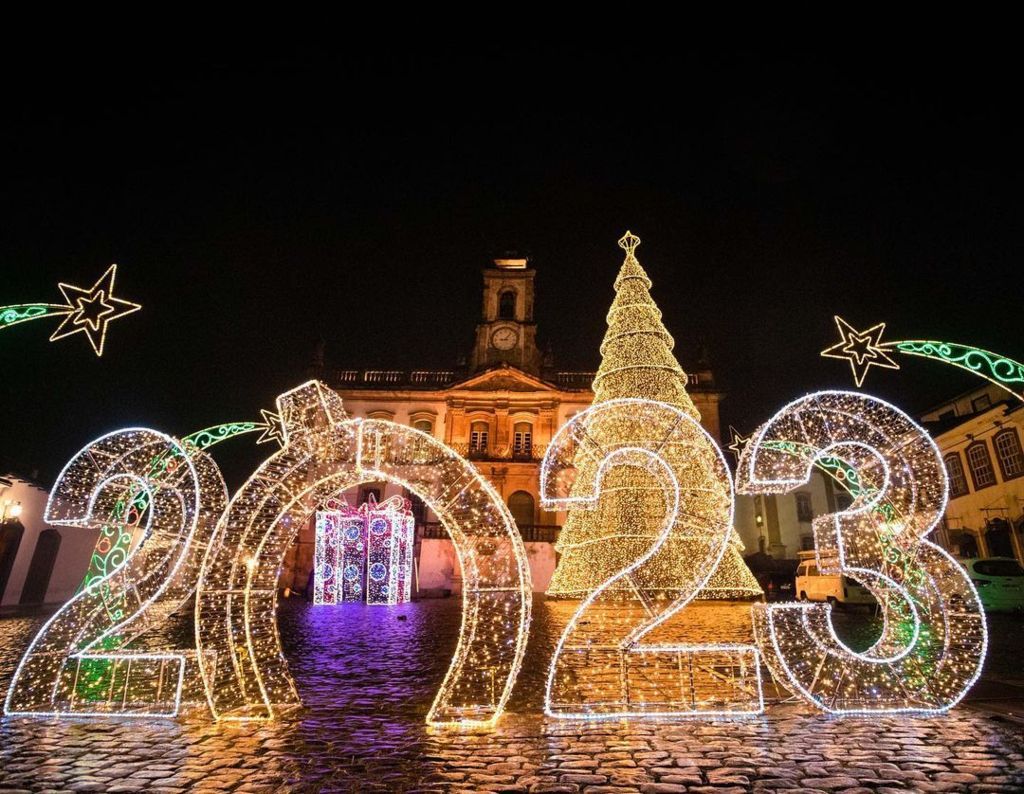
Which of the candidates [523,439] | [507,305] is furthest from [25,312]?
[507,305]

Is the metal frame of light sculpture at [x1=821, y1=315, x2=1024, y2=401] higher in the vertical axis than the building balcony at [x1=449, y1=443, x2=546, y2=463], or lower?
lower

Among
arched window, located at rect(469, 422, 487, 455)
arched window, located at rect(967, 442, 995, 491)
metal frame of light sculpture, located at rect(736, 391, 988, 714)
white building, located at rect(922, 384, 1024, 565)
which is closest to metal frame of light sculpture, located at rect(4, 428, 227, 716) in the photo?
metal frame of light sculpture, located at rect(736, 391, 988, 714)

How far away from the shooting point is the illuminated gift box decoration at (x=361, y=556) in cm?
1936

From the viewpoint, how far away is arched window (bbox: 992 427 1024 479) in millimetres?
20145

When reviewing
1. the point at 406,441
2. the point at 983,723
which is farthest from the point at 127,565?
the point at 983,723

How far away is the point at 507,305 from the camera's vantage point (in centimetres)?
3444

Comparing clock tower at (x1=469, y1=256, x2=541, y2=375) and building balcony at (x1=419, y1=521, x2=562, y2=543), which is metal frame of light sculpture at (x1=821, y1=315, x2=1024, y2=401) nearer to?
building balcony at (x1=419, y1=521, x2=562, y2=543)

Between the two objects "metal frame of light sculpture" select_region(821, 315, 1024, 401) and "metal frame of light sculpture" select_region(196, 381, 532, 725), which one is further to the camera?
"metal frame of light sculpture" select_region(821, 315, 1024, 401)

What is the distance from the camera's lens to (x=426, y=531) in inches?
981

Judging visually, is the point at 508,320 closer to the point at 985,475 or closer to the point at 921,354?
the point at 985,475

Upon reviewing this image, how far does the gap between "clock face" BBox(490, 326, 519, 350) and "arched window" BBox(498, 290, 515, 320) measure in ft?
3.47

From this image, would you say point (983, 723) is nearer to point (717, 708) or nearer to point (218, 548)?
point (717, 708)

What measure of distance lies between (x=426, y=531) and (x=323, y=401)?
67.6 feet

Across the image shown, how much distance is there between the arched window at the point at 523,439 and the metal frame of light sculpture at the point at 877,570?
24583 millimetres
